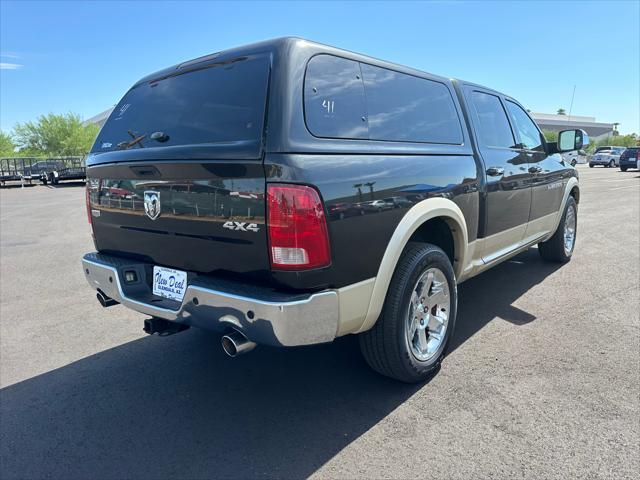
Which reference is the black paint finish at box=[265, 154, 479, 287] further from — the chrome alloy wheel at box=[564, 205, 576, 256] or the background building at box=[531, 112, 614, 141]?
the background building at box=[531, 112, 614, 141]

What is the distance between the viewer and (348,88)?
2672mm

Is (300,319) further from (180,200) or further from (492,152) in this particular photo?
(492,152)

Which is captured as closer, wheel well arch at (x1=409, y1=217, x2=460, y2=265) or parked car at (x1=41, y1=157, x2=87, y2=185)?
wheel well arch at (x1=409, y1=217, x2=460, y2=265)

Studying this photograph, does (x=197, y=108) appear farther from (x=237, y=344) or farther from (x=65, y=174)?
(x=65, y=174)

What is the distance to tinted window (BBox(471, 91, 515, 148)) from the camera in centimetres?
397

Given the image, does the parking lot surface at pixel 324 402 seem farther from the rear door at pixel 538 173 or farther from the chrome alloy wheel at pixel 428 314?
the rear door at pixel 538 173

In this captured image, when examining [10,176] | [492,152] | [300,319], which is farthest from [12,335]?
[10,176]

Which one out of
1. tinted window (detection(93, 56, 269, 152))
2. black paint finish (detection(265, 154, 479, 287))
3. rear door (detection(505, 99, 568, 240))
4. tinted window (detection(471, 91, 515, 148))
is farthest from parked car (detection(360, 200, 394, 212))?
rear door (detection(505, 99, 568, 240))

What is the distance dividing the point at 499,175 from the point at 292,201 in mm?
2450

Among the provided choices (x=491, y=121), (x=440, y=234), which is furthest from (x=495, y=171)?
(x=440, y=234)

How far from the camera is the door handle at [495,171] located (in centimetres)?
380

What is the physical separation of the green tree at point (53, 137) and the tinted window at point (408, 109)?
67168 millimetres

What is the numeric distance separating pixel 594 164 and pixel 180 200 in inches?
1782

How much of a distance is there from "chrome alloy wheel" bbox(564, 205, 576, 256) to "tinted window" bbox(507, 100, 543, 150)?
4.27ft
